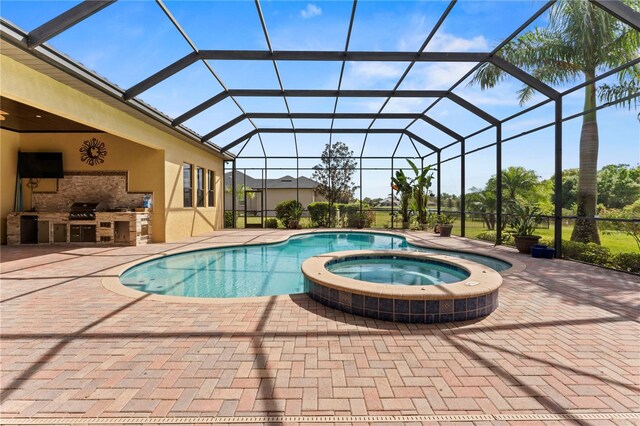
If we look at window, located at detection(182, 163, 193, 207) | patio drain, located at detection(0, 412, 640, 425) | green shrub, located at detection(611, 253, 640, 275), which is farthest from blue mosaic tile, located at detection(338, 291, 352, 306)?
window, located at detection(182, 163, 193, 207)

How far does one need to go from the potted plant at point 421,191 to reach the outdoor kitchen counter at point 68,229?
10614 millimetres

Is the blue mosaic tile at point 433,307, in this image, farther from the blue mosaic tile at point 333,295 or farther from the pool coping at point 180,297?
the pool coping at point 180,297

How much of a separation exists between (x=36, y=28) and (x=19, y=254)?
17.7ft

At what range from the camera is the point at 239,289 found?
5.22 m

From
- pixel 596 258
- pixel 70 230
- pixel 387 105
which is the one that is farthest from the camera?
pixel 387 105

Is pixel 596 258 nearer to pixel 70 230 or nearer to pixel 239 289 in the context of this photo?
pixel 239 289

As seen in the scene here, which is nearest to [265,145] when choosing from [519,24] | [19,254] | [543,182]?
[19,254]

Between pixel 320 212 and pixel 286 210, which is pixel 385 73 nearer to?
pixel 320 212

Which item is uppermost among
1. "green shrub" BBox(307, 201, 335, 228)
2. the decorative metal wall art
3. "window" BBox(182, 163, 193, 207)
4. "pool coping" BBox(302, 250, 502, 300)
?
the decorative metal wall art

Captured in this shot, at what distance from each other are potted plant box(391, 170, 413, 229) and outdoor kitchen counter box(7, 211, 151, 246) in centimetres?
1042

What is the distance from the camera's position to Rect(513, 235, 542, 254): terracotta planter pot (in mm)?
7668

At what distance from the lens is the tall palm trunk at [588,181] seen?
826cm

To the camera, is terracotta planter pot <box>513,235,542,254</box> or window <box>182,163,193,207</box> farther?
window <box>182,163,193,207</box>

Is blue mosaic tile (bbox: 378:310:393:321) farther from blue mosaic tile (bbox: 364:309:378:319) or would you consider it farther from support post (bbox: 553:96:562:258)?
support post (bbox: 553:96:562:258)
